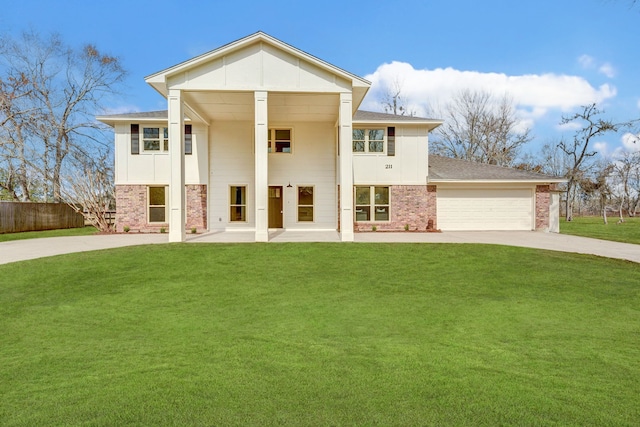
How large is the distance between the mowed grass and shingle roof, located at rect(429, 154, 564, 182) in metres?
8.69

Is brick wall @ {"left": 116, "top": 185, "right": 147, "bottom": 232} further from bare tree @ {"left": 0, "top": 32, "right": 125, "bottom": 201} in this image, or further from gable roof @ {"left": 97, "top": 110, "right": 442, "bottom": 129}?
bare tree @ {"left": 0, "top": 32, "right": 125, "bottom": 201}

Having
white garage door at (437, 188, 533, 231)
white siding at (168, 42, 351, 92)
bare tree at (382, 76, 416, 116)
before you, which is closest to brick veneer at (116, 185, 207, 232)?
white siding at (168, 42, 351, 92)

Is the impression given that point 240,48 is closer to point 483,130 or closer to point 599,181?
point 483,130

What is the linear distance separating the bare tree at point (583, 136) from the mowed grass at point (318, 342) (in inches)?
1350

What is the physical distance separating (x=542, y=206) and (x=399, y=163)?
716 cm

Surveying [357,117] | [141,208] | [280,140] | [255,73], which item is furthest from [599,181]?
[141,208]

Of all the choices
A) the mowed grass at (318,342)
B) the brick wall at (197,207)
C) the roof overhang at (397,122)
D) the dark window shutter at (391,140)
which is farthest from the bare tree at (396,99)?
the mowed grass at (318,342)

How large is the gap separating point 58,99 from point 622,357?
36.5 metres

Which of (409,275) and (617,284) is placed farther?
(409,275)

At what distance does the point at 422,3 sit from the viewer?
15.4 metres

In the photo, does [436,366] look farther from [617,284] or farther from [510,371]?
[617,284]

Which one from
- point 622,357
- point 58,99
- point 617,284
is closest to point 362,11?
point 617,284

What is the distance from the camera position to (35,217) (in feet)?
68.9

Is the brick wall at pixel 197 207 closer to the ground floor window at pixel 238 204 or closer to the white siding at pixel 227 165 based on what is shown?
the white siding at pixel 227 165
